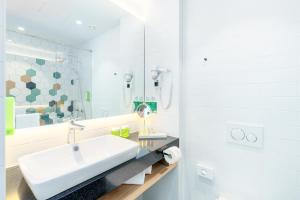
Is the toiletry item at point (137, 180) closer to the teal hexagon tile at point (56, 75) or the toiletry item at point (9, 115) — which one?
the toiletry item at point (9, 115)

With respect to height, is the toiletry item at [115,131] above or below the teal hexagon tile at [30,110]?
below

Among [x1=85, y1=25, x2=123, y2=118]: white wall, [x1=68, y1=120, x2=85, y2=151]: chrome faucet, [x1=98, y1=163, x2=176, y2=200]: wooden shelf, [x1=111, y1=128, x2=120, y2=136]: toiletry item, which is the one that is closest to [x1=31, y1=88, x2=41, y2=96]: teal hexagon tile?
[x1=68, y1=120, x2=85, y2=151]: chrome faucet

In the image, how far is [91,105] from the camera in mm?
1355

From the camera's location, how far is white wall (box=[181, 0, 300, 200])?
3.40 feet

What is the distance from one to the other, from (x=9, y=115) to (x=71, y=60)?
1.78ft

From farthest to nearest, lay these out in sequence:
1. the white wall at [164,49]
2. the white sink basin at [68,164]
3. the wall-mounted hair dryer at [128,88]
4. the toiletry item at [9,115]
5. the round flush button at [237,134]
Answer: the wall-mounted hair dryer at [128,88] < the white wall at [164,49] < the round flush button at [237,134] < the toiletry item at [9,115] < the white sink basin at [68,164]

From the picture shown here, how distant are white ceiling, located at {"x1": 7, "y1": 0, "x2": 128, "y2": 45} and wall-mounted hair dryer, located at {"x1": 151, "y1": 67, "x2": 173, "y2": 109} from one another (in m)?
0.61

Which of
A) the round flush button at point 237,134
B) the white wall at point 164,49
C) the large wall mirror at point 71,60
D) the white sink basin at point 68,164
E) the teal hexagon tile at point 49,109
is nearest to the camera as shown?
the white sink basin at point 68,164

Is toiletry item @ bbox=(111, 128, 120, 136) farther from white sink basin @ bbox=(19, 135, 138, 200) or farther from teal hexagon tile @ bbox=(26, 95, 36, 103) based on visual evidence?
teal hexagon tile @ bbox=(26, 95, 36, 103)

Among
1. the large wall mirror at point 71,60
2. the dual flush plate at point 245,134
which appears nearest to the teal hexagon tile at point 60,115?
the large wall mirror at point 71,60

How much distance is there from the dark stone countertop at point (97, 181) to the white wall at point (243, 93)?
19.9 inches

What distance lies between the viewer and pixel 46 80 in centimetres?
109

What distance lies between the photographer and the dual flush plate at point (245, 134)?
1.12m

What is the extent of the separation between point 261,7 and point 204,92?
0.69m
